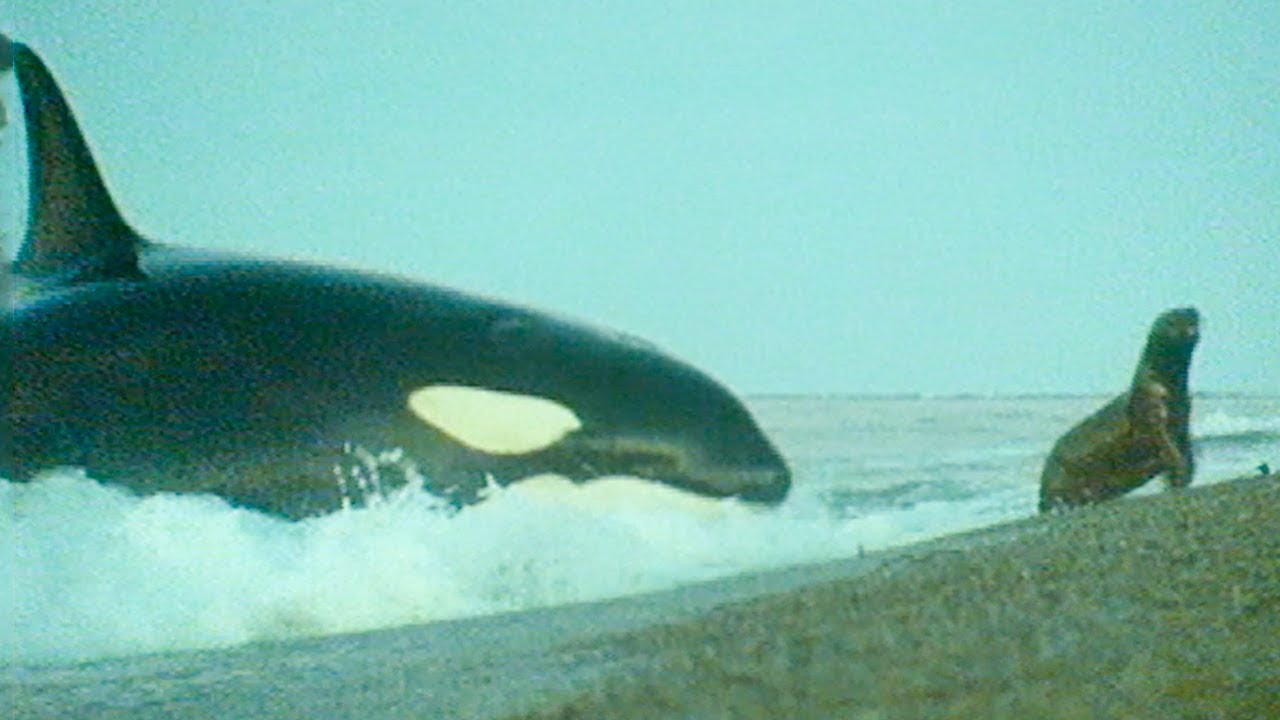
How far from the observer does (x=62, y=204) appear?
7223 mm

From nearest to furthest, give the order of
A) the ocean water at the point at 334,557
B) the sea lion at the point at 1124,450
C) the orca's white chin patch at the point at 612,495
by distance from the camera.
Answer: the ocean water at the point at 334,557 < the orca's white chin patch at the point at 612,495 < the sea lion at the point at 1124,450

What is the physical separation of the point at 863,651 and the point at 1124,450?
6893 mm

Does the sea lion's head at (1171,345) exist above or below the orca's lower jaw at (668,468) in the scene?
above

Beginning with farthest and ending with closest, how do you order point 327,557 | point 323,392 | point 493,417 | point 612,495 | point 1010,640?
point 612,495 < point 493,417 < point 323,392 < point 327,557 < point 1010,640

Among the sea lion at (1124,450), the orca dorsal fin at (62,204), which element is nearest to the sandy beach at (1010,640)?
the orca dorsal fin at (62,204)

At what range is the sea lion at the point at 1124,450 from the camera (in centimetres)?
827

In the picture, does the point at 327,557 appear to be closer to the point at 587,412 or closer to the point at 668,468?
the point at 587,412

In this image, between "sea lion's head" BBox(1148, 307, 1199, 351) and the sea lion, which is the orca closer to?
the sea lion

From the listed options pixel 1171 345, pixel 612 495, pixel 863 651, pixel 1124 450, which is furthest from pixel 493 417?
pixel 1171 345

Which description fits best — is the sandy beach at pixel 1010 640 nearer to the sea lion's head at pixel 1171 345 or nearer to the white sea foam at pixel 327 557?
the white sea foam at pixel 327 557

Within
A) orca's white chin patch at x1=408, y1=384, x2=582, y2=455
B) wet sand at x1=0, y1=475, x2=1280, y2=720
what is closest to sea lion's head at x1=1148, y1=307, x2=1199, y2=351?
orca's white chin patch at x1=408, y1=384, x2=582, y2=455

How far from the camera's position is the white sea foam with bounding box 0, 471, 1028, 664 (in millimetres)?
4805

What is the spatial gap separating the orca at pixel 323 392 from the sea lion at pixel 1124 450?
7.26 ft

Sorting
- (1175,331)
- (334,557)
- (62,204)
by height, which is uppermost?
(62,204)
